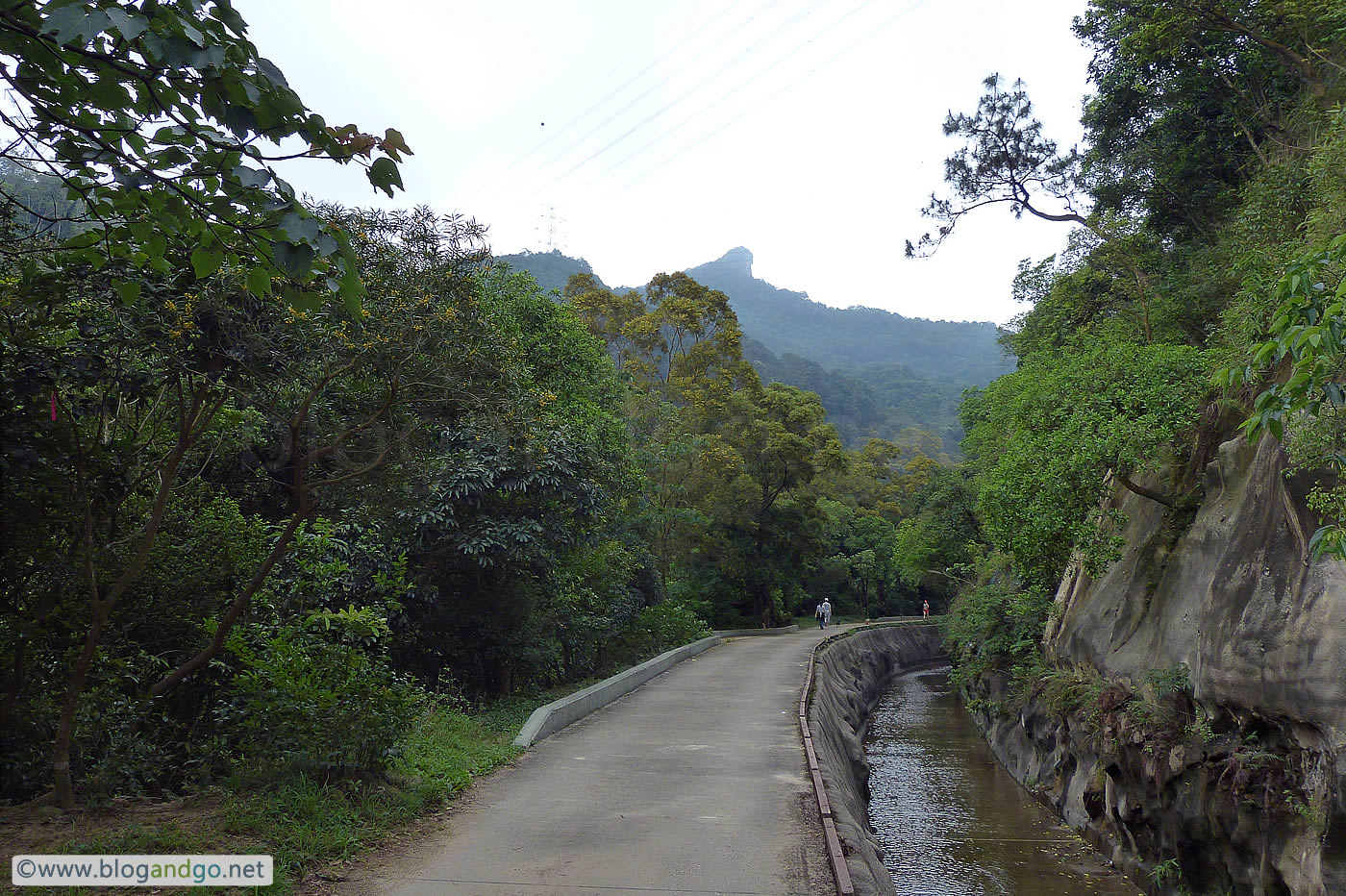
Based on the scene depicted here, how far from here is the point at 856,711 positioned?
22.4 meters

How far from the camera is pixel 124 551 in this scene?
22.4 feet

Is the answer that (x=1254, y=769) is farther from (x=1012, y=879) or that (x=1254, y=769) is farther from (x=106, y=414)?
(x=106, y=414)

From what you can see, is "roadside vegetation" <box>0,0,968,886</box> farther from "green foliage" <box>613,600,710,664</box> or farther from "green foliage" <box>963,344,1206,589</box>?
"green foliage" <box>613,600,710,664</box>

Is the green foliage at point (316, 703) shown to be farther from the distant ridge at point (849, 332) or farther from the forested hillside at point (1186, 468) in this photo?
the distant ridge at point (849, 332)

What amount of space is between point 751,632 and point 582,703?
2222 cm

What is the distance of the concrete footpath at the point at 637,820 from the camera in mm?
5801

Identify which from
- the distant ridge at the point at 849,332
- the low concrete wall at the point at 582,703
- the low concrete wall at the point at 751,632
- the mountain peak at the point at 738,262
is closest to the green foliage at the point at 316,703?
the low concrete wall at the point at 582,703

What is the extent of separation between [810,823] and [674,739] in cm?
416

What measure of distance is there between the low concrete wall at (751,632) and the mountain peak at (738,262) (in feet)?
508

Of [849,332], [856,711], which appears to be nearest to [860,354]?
[849,332]

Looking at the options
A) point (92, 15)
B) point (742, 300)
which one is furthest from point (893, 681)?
point (742, 300)

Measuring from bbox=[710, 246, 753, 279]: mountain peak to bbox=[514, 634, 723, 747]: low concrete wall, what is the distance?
17183cm

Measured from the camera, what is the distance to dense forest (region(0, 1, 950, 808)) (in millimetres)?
3141

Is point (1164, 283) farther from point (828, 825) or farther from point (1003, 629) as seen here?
point (828, 825)
